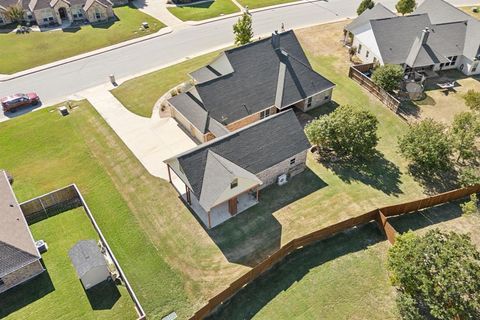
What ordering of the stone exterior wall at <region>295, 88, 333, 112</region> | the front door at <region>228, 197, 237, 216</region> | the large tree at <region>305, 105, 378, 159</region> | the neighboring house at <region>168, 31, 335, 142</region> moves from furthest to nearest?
the stone exterior wall at <region>295, 88, 333, 112</region> → the neighboring house at <region>168, 31, 335, 142</region> → the large tree at <region>305, 105, 378, 159</region> → the front door at <region>228, 197, 237, 216</region>

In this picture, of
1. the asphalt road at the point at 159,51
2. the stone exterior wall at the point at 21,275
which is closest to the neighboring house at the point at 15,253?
the stone exterior wall at the point at 21,275

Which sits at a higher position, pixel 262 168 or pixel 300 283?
pixel 262 168

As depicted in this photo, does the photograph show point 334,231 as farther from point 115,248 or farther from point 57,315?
point 57,315

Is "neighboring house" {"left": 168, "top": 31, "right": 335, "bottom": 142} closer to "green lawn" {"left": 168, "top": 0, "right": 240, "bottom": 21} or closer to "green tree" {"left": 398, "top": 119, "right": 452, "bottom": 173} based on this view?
"green tree" {"left": 398, "top": 119, "right": 452, "bottom": 173}

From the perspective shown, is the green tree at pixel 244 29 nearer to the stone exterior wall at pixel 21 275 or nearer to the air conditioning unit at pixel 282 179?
the air conditioning unit at pixel 282 179

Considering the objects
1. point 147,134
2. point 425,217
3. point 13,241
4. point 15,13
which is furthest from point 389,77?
point 15,13

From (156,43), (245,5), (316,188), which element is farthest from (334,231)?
(245,5)

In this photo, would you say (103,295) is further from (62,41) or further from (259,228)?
(62,41)

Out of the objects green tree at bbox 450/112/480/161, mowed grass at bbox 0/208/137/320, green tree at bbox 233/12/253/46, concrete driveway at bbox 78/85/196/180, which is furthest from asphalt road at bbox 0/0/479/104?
green tree at bbox 450/112/480/161
